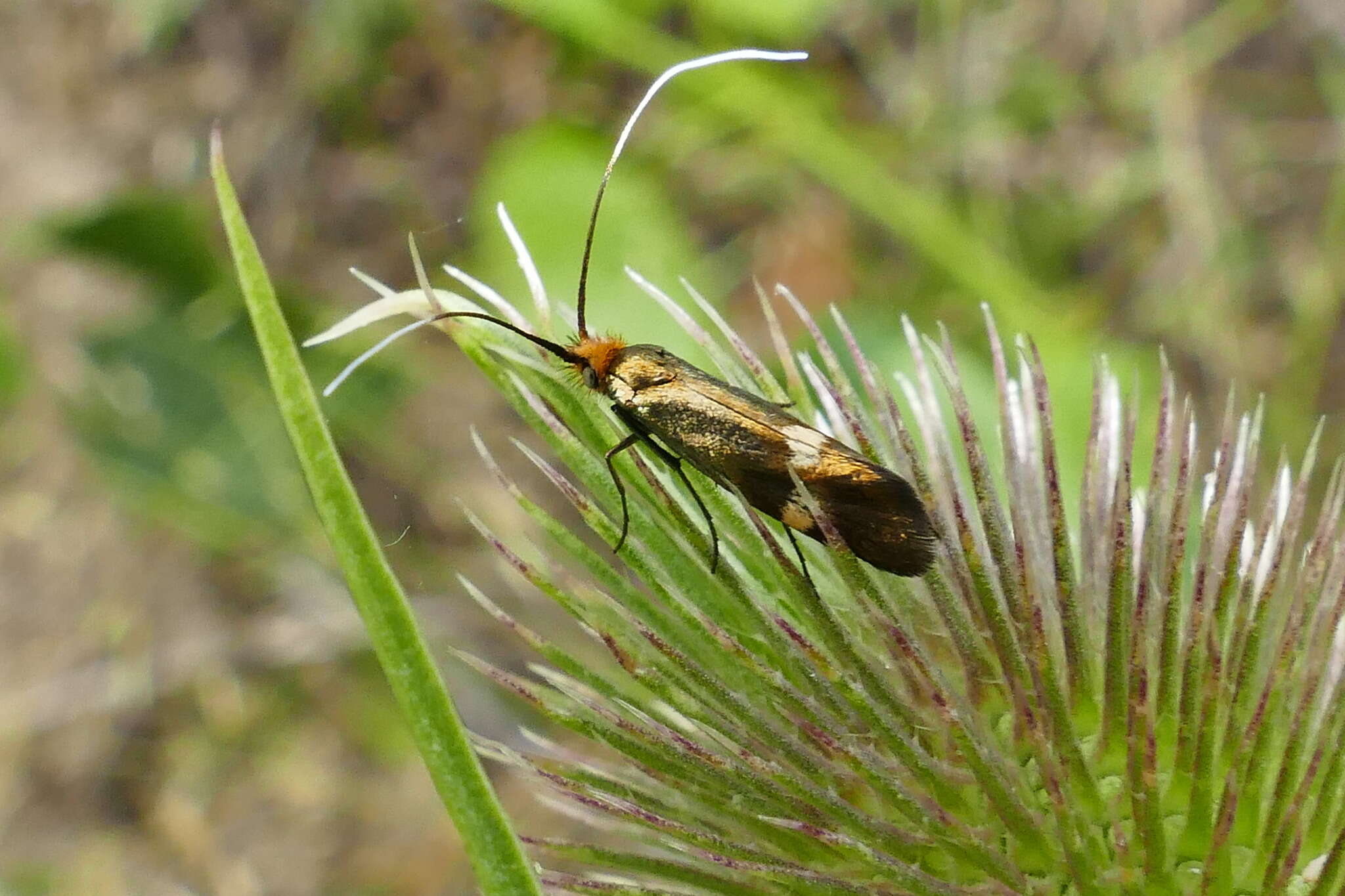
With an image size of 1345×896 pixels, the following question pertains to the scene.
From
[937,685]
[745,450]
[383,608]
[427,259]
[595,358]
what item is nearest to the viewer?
[383,608]

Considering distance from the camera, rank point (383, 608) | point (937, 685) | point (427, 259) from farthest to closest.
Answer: point (427, 259) < point (937, 685) < point (383, 608)

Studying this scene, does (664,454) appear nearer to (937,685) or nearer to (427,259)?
(937,685)

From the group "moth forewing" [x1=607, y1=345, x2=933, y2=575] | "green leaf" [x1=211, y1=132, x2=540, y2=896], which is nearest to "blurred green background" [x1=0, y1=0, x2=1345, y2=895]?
"moth forewing" [x1=607, y1=345, x2=933, y2=575]

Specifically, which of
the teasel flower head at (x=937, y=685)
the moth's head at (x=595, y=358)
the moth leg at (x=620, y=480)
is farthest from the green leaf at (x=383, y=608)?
the moth's head at (x=595, y=358)

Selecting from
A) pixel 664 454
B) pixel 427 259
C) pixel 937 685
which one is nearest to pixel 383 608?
pixel 664 454

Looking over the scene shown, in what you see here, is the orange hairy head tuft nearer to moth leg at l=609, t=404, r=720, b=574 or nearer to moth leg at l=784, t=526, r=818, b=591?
moth leg at l=609, t=404, r=720, b=574

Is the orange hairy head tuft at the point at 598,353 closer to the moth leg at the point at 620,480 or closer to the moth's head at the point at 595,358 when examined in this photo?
the moth's head at the point at 595,358
